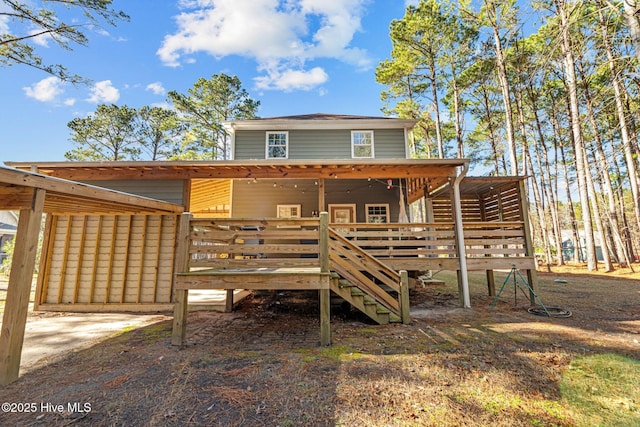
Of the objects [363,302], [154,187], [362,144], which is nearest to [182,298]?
[363,302]

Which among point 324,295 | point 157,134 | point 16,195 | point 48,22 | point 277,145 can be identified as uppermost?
point 157,134

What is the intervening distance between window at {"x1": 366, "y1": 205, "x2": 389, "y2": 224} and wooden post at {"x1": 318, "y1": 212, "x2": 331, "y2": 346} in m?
6.54

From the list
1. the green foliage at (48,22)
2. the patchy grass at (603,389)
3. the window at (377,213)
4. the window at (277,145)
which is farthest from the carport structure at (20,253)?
the green foliage at (48,22)

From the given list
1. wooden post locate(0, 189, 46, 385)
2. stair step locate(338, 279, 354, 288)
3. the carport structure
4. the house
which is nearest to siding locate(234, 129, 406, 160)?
the house

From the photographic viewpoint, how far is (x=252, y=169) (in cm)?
700

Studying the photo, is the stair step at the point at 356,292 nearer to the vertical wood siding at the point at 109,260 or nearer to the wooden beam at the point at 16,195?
the vertical wood siding at the point at 109,260

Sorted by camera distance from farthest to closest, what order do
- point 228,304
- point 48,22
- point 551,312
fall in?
point 48,22
point 228,304
point 551,312

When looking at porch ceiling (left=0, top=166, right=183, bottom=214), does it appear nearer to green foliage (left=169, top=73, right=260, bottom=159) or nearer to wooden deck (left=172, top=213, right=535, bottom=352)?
wooden deck (left=172, top=213, right=535, bottom=352)

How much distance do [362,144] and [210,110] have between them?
15.9 meters

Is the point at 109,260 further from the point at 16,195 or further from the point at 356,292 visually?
the point at 356,292

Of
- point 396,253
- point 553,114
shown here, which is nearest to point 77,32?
point 396,253

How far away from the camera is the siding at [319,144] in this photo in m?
11.1

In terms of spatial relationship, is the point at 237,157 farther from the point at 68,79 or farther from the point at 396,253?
the point at 396,253

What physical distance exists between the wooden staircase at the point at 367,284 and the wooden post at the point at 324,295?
0.73m
